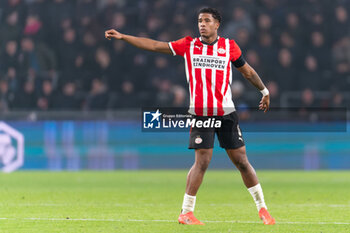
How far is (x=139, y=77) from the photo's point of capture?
46.0 ft

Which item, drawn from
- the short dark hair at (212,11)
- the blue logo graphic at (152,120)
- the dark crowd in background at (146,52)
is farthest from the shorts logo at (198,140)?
the dark crowd in background at (146,52)

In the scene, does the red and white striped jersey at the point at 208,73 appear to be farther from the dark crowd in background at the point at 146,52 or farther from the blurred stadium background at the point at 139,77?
the dark crowd in background at the point at 146,52

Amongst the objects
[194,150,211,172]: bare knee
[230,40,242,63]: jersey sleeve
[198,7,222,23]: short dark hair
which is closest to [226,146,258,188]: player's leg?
[194,150,211,172]: bare knee

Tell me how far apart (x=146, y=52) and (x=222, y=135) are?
28.1 ft

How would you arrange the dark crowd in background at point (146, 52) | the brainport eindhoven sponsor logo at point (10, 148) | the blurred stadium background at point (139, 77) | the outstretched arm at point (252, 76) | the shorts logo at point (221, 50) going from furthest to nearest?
1. the dark crowd in background at point (146, 52)
2. the blurred stadium background at point (139, 77)
3. the brainport eindhoven sponsor logo at point (10, 148)
4. the outstretched arm at point (252, 76)
5. the shorts logo at point (221, 50)

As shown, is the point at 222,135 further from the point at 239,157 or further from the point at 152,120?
the point at 152,120

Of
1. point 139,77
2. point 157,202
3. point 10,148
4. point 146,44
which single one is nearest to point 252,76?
point 146,44

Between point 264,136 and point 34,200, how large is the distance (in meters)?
5.92

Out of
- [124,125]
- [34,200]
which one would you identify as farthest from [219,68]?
[124,125]

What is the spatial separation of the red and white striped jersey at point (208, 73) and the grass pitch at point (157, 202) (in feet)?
3.10

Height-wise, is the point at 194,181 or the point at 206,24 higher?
the point at 206,24

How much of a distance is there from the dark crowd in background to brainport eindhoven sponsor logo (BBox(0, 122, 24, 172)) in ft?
2.65

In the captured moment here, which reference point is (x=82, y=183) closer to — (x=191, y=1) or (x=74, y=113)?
(x=74, y=113)

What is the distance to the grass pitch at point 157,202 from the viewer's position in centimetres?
579
